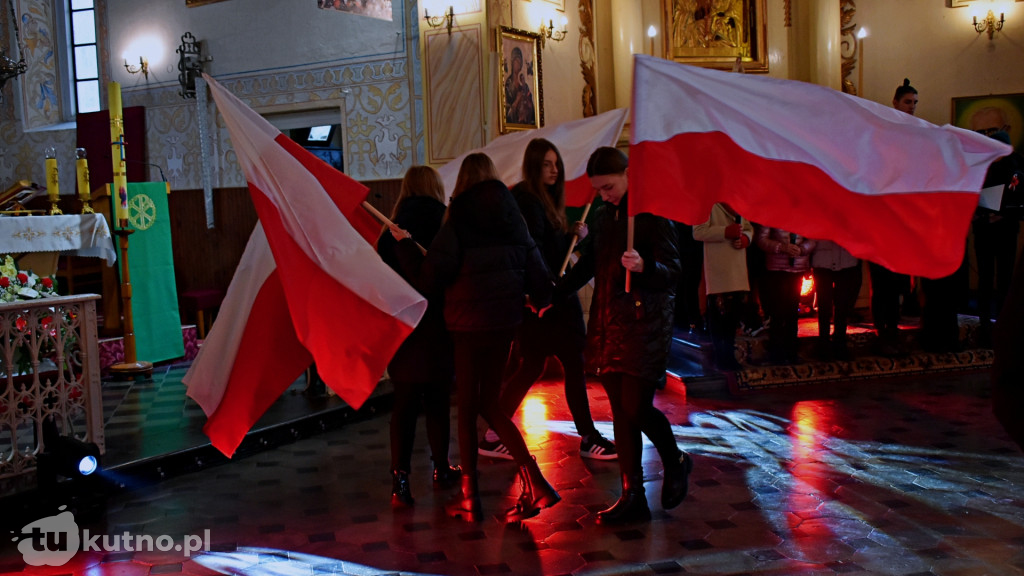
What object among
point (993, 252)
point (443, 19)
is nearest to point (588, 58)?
point (443, 19)

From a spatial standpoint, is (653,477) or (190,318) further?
(190,318)

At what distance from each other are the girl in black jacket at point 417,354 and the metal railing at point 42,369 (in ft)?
6.30

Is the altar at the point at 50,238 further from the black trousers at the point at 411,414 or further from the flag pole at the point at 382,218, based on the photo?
→ the black trousers at the point at 411,414

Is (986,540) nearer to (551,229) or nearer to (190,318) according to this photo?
(551,229)

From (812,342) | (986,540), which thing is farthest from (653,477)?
(812,342)

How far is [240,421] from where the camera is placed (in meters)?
4.49

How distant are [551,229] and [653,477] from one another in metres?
1.53

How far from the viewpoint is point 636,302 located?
4.24 meters

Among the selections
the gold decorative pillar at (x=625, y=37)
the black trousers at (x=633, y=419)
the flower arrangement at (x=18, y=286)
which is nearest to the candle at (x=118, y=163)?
the flower arrangement at (x=18, y=286)

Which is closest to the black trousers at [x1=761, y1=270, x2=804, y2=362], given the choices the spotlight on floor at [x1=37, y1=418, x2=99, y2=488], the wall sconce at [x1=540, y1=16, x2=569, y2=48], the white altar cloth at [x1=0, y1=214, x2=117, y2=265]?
the wall sconce at [x1=540, y1=16, x2=569, y2=48]

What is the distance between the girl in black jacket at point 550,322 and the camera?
5.04m

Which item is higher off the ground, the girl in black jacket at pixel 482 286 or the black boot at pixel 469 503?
the girl in black jacket at pixel 482 286

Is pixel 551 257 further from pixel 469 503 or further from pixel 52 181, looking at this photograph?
pixel 52 181

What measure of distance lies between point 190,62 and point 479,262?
8521mm
